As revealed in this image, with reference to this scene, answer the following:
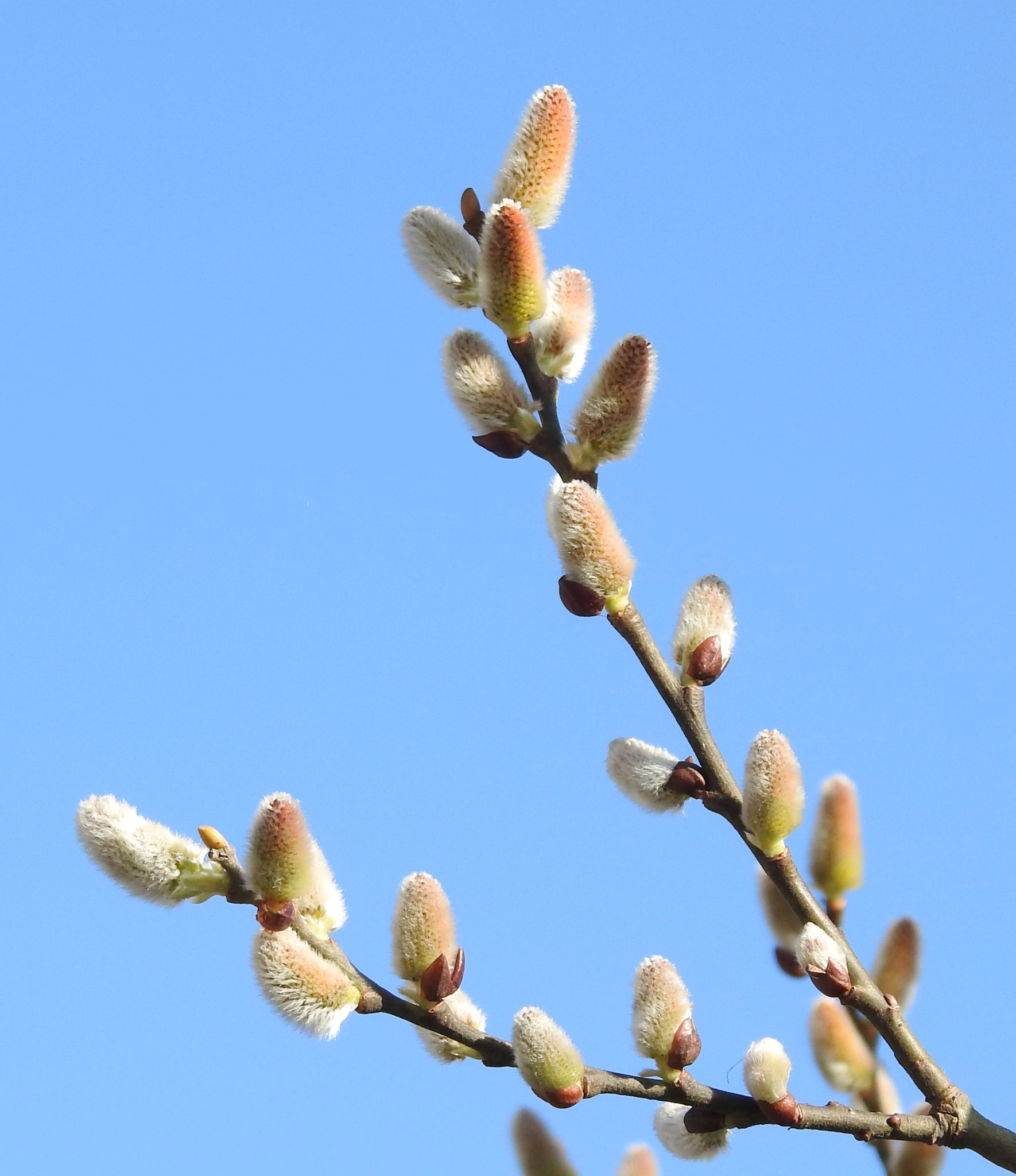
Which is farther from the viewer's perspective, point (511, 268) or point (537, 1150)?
point (537, 1150)

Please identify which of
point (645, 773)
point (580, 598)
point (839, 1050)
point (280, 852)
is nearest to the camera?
point (280, 852)

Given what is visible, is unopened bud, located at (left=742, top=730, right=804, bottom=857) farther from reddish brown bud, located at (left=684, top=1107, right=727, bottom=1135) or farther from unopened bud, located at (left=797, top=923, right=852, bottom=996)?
reddish brown bud, located at (left=684, top=1107, right=727, bottom=1135)

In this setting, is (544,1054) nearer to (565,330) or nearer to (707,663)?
(707,663)

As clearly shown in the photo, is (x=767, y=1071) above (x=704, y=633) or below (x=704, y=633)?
below

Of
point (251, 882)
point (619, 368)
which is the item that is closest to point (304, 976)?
point (251, 882)

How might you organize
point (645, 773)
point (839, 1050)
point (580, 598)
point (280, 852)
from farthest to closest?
point (839, 1050) < point (645, 773) < point (580, 598) < point (280, 852)

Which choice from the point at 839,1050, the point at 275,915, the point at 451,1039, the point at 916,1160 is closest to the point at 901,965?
the point at 839,1050

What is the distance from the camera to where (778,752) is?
1864mm

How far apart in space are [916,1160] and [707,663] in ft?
2.39

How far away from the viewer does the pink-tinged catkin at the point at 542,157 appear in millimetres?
2018

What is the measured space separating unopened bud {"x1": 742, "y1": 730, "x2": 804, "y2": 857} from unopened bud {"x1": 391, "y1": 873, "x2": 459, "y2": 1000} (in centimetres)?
40

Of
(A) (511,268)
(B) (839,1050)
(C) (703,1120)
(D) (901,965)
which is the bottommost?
(C) (703,1120)

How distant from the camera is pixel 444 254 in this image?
2.03m

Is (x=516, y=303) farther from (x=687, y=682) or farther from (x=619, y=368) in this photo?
(x=687, y=682)
